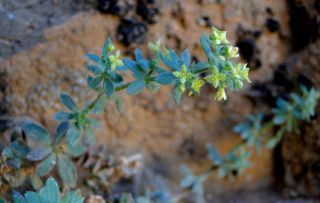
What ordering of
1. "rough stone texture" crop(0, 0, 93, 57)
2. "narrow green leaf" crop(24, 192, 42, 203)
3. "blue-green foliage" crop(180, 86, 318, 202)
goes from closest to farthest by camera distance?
"narrow green leaf" crop(24, 192, 42, 203), "rough stone texture" crop(0, 0, 93, 57), "blue-green foliage" crop(180, 86, 318, 202)

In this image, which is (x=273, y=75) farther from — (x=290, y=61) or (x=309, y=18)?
(x=309, y=18)

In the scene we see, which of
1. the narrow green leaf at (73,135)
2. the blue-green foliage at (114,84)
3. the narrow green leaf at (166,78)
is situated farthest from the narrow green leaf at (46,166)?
the narrow green leaf at (166,78)

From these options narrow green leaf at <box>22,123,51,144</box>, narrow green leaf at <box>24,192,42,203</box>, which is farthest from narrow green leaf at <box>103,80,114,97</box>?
narrow green leaf at <box>24,192,42,203</box>

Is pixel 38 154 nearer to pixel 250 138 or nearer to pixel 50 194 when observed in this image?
pixel 50 194

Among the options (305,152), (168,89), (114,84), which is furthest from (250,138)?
(114,84)

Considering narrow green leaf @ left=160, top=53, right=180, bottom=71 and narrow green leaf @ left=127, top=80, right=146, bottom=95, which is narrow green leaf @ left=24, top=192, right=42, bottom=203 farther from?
narrow green leaf @ left=160, top=53, right=180, bottom=71

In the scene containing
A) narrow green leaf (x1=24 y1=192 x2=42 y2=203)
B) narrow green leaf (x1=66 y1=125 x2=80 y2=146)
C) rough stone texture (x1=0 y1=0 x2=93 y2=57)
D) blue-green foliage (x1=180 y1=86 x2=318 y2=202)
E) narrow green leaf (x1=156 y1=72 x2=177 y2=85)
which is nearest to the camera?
narrow green leaf (x1=24 y1=192 x2=42 y2=203)

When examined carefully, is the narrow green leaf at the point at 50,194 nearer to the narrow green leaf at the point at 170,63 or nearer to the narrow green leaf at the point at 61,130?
the narrow green leaf at the point at 61,130

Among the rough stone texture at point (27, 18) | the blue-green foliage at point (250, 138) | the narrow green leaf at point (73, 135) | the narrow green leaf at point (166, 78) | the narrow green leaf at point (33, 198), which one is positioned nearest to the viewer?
the narrow green leaf at point (33, 198)
